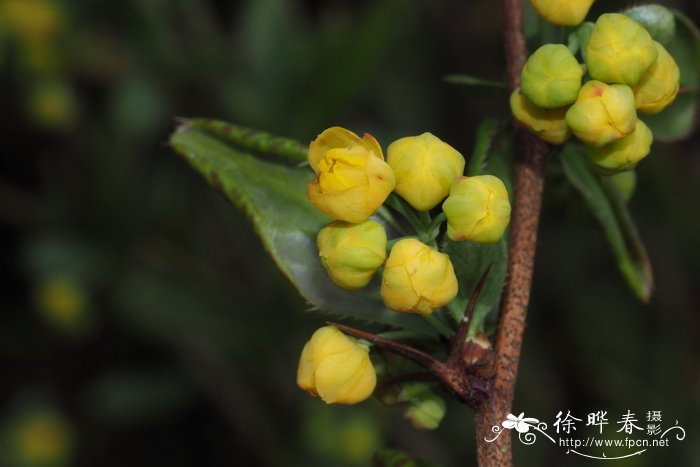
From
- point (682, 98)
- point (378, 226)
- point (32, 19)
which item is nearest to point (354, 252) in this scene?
point (378, 226)

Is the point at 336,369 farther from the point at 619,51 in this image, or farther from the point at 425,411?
the point at 619,51

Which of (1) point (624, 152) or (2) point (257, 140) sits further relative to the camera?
(2) point (257, 140)

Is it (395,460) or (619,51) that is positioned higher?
(619,51)

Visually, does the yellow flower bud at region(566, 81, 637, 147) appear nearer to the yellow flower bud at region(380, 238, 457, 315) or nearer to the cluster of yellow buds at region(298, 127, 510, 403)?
the cluster of yellow buds at region(298, 127, 510, 403)

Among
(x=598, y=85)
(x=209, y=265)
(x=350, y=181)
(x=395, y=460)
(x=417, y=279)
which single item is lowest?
(x=395, y=460)

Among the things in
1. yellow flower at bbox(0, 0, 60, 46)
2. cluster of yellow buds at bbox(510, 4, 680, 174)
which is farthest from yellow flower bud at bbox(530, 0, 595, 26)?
yellow flower at bbox(0, 0, 60, 46)

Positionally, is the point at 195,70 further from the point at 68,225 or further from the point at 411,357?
the point at 411,357

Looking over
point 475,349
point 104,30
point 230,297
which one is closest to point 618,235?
point 475,349
